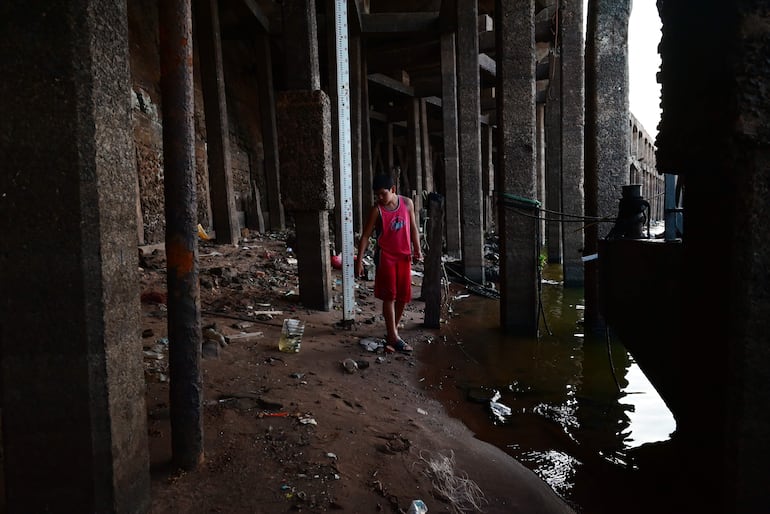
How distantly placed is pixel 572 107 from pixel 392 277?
5067mm

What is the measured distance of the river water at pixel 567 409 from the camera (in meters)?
2.93

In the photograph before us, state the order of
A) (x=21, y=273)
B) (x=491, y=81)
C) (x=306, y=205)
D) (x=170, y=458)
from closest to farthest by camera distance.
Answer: (x=21, y=273)
(x=170, y=458)
(x=306, y=205)
(x=491, y=81)

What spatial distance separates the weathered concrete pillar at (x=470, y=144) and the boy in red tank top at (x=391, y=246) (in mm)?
4157

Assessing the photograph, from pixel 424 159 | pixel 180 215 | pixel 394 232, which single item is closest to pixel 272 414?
pixel 180 215

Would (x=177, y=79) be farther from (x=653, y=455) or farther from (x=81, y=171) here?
(x=653, y=455)

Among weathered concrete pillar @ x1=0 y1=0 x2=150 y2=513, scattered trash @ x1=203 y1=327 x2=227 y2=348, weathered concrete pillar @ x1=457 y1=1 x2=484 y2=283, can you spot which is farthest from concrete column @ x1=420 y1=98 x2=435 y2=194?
weathered concrete pillar @ x1=0 y1=0 x2=150 y2=513

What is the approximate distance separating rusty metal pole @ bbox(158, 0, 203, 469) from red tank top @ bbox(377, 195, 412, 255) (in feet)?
10.0

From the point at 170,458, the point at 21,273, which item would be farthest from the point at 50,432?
the point at 170,458

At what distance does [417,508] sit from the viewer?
2230mm

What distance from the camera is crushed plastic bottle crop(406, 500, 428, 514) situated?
2215 millimetres

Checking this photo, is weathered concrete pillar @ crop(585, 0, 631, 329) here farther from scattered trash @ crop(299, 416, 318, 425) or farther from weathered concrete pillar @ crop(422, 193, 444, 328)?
scattered trash @ crop(299, 416, 318, 425)

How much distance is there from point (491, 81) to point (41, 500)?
1720 centimetres

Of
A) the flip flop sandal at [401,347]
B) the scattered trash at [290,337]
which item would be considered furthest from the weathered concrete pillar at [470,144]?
the scattered trash at [290,337]

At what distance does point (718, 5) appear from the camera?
1.60 metres
